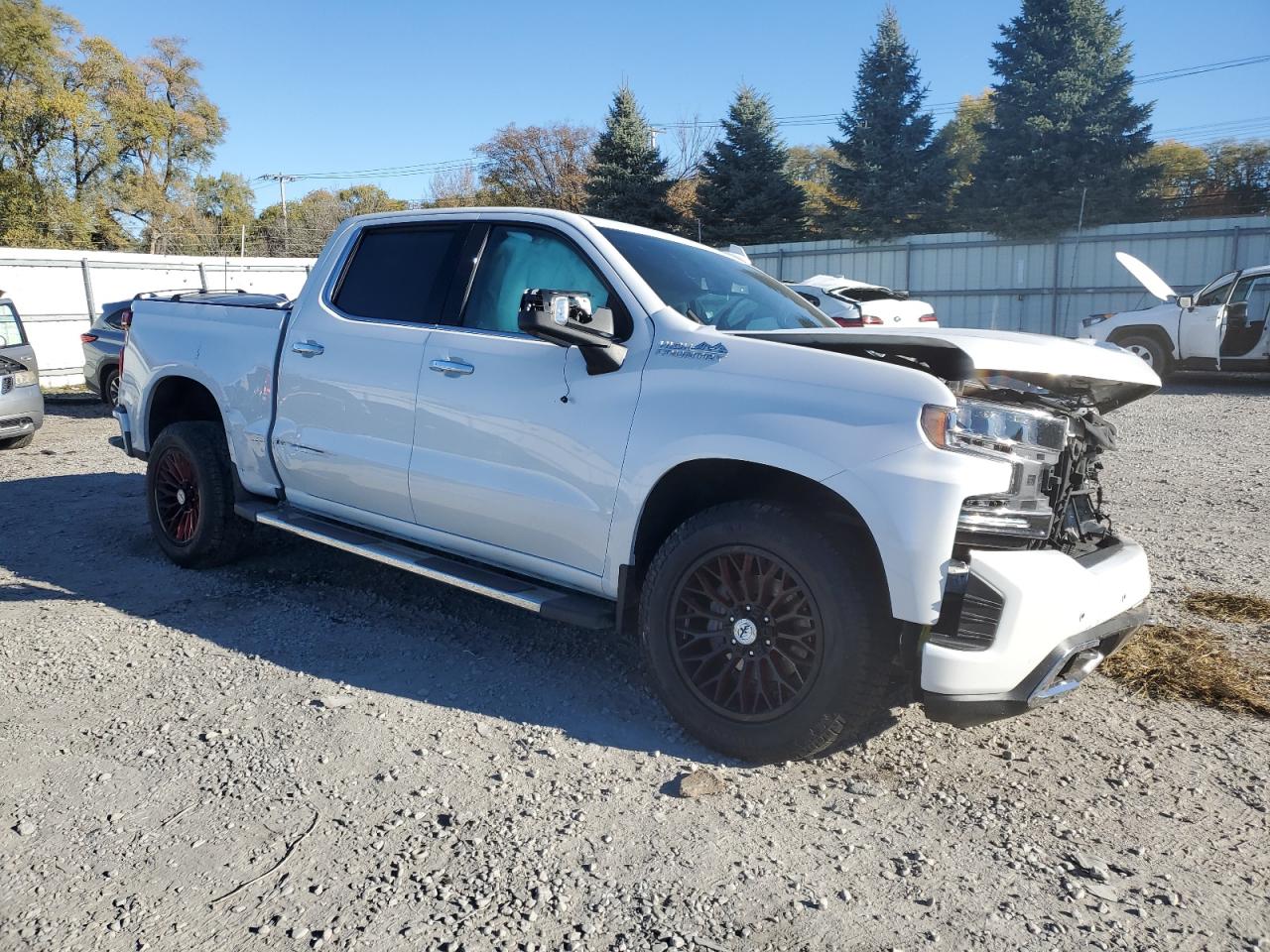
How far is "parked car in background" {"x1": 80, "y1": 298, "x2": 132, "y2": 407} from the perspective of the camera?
13.9m

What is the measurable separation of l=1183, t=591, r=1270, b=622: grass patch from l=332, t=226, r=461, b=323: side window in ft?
13.2

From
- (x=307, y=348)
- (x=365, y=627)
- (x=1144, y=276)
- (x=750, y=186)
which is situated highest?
(x=750, y=186)

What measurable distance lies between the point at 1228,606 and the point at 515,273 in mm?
3885

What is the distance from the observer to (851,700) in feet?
10.5

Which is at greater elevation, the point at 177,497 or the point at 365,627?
the point at 177,497

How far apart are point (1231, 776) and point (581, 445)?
8.30ft

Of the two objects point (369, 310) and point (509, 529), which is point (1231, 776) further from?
point (369, 310)

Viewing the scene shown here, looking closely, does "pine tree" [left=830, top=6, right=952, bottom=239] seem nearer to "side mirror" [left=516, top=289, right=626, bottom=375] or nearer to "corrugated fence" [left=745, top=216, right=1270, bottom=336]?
"corrugated fence" [left=745, top=216, right=1270, bottom=336]

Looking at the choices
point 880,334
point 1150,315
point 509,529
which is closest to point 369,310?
point 509,529

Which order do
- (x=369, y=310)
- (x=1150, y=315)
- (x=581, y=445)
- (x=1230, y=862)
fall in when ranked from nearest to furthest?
(x=1230, y=862) < (x=581, y=445) < (x=369, y=310) < (x=1150, y=315)

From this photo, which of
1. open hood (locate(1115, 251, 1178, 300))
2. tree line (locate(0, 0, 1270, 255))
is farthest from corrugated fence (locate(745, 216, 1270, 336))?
open hood (locate(1115, 251, 1178, 300))

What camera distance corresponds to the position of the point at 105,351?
547 inches

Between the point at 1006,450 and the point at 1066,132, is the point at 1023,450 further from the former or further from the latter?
the point at 1066,132

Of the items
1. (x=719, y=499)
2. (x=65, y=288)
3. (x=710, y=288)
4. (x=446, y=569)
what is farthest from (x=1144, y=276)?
(x=65, y=288)
